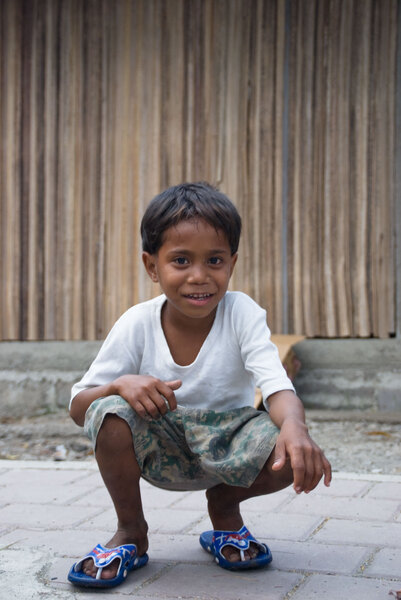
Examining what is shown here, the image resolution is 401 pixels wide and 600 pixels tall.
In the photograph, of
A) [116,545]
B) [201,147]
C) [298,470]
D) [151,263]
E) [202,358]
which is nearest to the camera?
[298,470]

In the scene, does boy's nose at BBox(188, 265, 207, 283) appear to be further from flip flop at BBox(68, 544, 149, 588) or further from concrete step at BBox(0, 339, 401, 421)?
concrete step at BBox(0, 339, 401, 421)

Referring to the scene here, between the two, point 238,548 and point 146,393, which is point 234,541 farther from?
point 146,393

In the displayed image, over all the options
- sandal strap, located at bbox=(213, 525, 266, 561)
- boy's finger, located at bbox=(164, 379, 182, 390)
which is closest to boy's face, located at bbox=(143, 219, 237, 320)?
boy's finger, located at bbox=(164, 379, 182, 390)

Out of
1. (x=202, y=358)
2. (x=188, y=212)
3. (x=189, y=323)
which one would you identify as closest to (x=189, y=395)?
(x=202, y=358)

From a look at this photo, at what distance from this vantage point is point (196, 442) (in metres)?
2.26

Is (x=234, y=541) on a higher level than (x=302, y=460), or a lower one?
lower

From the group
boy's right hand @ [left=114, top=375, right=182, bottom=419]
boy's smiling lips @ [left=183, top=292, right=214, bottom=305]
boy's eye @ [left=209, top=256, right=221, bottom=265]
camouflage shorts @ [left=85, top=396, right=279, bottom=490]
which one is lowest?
camouflage shorts @ [left=85, top=396, right=279, bottom=490]

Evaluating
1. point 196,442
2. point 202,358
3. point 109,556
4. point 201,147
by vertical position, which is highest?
point 201,147

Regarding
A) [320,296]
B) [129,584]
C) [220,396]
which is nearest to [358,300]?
[320,296]

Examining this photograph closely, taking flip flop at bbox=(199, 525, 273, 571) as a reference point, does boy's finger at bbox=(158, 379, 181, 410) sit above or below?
above

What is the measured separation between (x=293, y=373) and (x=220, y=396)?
250 centimetres

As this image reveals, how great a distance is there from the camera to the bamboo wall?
488 cm

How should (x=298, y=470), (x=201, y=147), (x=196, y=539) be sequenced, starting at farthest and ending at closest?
(x=201, y=147), (x=196, y=539), (x=298, y=470)

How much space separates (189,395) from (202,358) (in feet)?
0.40
